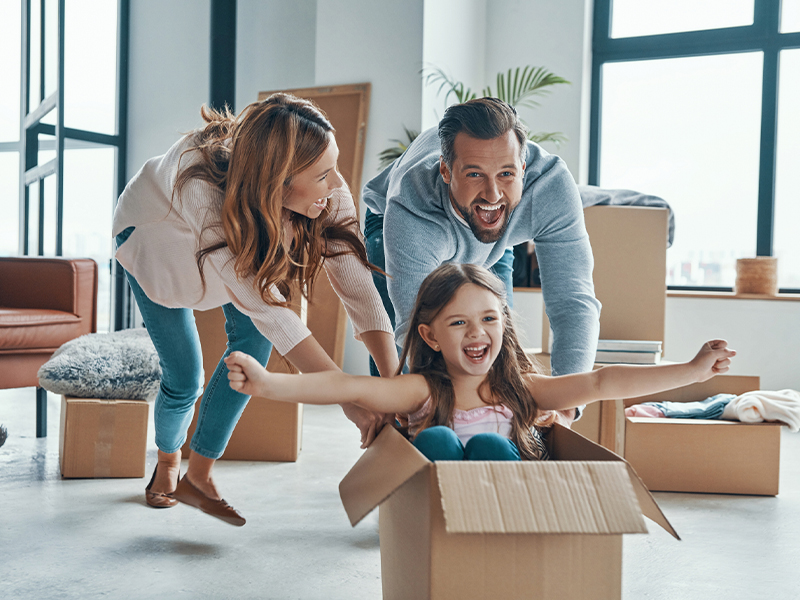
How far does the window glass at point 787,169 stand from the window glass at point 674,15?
351mm

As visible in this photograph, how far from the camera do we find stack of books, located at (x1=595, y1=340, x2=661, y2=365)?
2.12 meters

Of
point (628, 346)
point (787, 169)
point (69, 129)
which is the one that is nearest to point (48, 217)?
point (69, 129)

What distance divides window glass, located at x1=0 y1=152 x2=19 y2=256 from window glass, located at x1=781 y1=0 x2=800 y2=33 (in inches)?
198

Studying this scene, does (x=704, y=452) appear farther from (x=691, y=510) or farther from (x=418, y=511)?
(x=418, y=511)

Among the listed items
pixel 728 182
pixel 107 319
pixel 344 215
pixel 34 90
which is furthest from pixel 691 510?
pixel 34 90

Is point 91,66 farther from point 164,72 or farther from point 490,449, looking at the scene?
point 490,449

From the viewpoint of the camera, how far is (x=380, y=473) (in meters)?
0.85

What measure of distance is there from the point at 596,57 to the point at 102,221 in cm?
353

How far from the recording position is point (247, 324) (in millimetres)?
1517

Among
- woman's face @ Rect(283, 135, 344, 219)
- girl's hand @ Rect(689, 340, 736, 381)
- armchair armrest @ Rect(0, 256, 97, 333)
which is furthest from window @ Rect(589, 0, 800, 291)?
woman's face @ Rect(283, 135, 344, 219)

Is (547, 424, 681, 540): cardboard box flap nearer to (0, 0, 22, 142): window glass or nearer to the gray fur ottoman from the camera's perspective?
the gray fur ottoman

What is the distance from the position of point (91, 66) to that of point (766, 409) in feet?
15.1

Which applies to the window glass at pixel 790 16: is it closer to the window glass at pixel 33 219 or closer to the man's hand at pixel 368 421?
the man's hand at pixel 368 421

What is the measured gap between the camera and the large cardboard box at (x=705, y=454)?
192 centimetres
